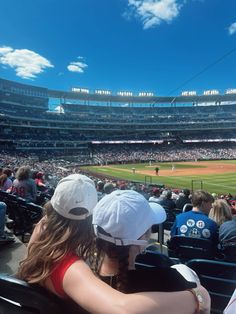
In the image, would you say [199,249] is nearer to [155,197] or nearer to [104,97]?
[155,197]

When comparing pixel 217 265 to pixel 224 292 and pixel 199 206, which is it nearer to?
pixel 224 292

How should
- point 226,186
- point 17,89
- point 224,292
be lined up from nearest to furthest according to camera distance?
point 224,292, point 226,186, point 17,89

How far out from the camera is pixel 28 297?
2084 mm

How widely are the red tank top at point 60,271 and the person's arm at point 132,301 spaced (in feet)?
0.76

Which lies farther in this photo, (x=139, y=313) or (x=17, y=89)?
(x=17, y=89)

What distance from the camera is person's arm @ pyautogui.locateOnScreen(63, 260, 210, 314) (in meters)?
1.64

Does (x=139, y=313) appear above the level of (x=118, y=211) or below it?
below

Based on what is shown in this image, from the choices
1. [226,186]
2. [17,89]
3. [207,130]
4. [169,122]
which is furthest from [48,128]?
[226,186]

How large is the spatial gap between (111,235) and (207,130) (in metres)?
108

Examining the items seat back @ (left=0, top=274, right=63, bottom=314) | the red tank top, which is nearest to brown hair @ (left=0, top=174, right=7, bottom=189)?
seat back @ (left=0, top=274, right=63, bottom=314)

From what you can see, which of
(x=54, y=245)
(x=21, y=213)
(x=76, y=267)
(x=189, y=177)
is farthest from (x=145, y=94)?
(x=76, y=267)

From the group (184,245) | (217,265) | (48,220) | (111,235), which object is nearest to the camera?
(111,235)

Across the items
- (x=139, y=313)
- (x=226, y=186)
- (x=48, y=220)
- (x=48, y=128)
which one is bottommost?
(x=226, y=186)

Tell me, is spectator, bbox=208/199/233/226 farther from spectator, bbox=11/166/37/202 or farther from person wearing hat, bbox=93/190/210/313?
spectator, bbox=11/166/37/202
